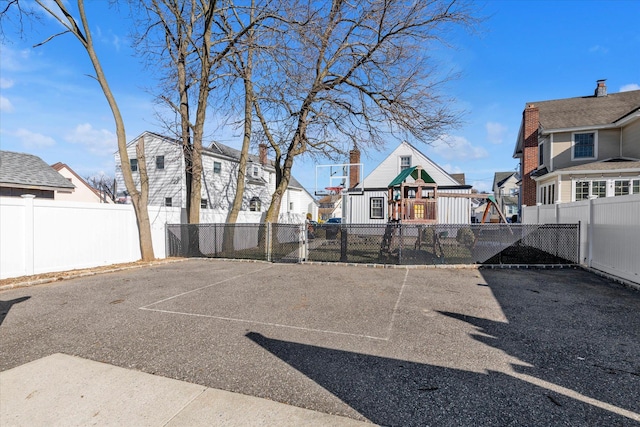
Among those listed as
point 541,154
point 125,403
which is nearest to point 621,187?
point 541,154

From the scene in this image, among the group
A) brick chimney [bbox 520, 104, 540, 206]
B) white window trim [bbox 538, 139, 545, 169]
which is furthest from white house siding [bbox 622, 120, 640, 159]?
brick chimney [bbox 520, 104, 540, 206]

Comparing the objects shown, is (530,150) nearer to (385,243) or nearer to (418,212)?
(418,212)

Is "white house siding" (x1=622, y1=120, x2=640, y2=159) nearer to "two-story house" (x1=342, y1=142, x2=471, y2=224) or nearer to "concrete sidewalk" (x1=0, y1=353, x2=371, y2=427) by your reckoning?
"two-story house" (x1=342, y1=142, x2=471, y2=224)

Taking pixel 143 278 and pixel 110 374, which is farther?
pixel 143 278

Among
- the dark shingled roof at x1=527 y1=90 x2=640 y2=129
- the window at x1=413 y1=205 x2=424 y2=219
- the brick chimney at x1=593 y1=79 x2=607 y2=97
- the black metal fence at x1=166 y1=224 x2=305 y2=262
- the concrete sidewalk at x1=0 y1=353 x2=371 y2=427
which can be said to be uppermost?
the brick chimney at x1=593 y1=79 x2=607 y2=97

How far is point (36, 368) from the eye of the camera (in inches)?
135

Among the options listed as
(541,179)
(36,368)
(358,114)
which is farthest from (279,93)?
(541,179)

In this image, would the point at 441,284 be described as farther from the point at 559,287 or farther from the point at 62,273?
the point at 62,273

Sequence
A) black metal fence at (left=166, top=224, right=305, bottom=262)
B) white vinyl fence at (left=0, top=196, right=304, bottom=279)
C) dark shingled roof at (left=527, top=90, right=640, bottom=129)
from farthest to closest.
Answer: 1. dark shingled roof at (left=527, top=90, right=640, bottom=129)
2. black metal fence at (left=166, top=224, right=305, bottom=262)
3. white vinyl fence at (left=0, top=196, right=304, bottom=279)

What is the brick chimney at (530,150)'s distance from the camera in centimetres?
1977

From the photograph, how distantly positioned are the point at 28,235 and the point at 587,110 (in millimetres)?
26095

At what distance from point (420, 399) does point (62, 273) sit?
9975 millimetres

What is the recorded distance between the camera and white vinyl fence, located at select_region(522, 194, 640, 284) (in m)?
6.90

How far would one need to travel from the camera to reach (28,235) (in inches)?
326
